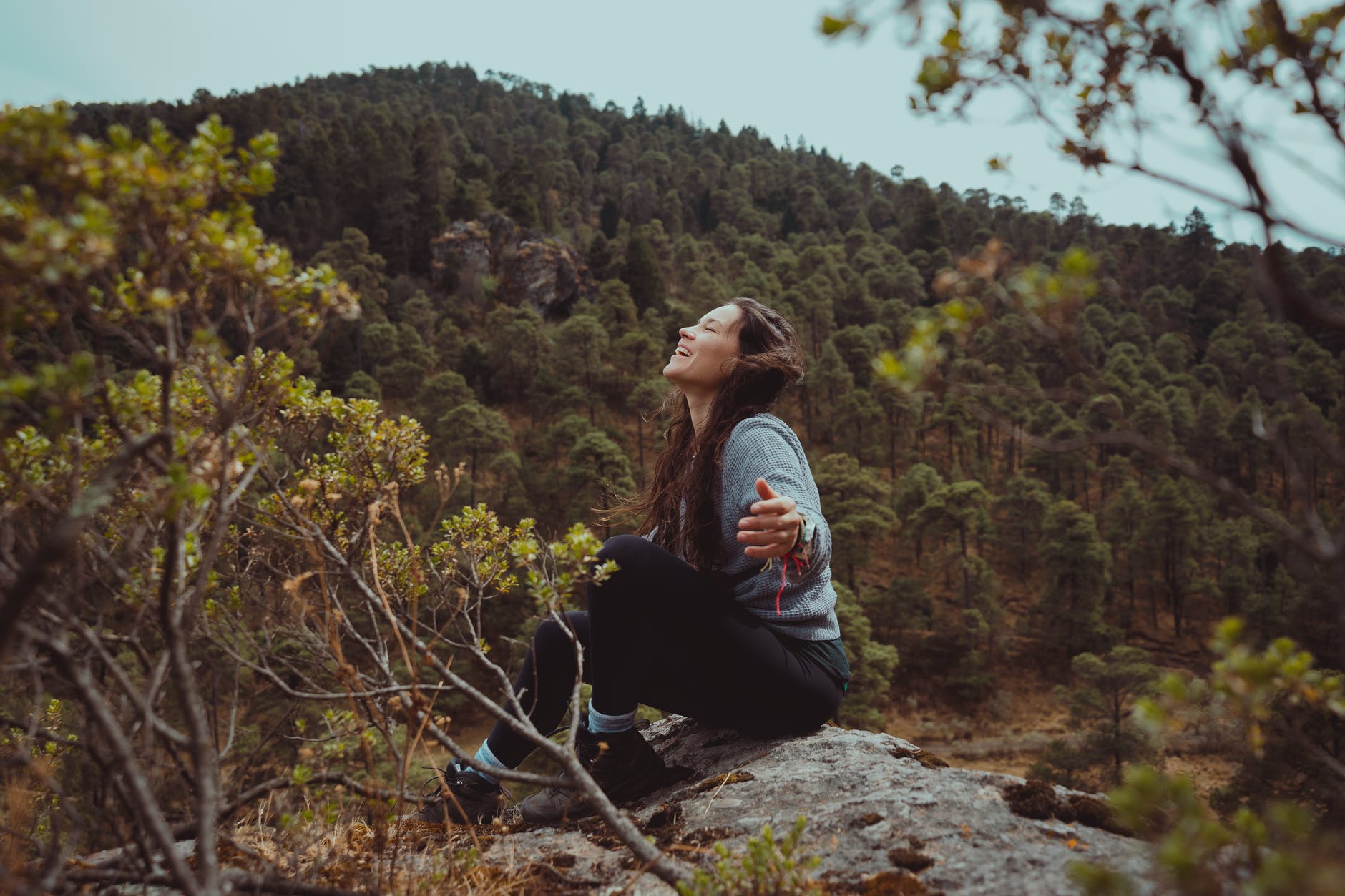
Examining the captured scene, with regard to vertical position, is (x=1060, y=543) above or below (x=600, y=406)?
below

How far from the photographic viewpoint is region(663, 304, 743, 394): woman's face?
2.93 metres

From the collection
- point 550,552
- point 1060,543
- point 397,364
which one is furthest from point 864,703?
point 397,364

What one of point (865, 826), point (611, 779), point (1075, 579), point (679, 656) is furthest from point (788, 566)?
point (1075, 579)

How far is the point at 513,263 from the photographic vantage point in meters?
44.7

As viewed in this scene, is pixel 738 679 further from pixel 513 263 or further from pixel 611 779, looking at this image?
pixel 513 263

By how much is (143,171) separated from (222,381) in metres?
0.71

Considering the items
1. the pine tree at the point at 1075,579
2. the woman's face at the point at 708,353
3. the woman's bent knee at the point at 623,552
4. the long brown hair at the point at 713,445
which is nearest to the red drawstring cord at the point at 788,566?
the long brown hair at the point at 713,445

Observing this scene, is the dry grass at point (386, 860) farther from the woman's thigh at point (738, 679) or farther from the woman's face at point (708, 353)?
the woman's face at point (708, 353)

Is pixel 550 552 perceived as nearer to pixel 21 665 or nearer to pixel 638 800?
pixel 21 665

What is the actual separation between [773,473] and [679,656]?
2.26ft

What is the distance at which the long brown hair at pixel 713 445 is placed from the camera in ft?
9.10

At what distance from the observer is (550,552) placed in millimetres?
1786

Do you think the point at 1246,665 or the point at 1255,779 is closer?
the point at 1246,665

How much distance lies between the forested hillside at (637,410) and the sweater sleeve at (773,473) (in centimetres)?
79
